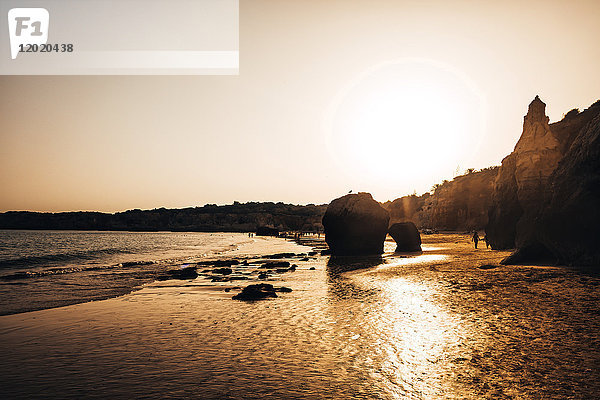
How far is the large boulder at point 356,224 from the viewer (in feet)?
116

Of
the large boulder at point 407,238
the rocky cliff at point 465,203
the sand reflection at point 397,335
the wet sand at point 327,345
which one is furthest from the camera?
the rocky cliff at point 465,203

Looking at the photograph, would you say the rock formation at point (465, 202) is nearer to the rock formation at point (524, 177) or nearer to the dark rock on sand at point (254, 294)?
the rock formation at point (524, 177)

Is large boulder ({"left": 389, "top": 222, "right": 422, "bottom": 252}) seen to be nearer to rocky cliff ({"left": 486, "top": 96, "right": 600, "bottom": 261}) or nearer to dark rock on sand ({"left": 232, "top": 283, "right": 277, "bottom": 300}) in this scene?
Answer: rocky cliff ({"left": 486, "top": 96, "right": 600, "bottom": 261})

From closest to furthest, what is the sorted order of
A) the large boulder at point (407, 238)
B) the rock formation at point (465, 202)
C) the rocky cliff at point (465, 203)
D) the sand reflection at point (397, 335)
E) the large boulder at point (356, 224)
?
the sand reflection at point (397, 335)
the large boulder at point (356, 224)
the large boulder at point (407, 238)
the rocky cliff at point (465, 203)
the rock formation at point (465, 202)

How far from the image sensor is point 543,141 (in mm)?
28391

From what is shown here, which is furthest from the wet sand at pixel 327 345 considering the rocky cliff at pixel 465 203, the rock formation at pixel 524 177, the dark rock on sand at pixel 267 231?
the dark rock on sand at pixel 267 231

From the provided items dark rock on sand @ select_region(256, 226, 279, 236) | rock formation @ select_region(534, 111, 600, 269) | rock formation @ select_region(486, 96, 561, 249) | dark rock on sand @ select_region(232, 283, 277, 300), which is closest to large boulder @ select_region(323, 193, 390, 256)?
rock formation @ select_region(486, 96, 561, 249)

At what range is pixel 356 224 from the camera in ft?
116

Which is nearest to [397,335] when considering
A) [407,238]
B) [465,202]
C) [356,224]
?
[356,224]

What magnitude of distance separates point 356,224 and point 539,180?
617 inches

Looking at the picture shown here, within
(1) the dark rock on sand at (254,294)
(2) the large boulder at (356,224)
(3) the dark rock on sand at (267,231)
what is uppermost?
(2) the large boulder at (356,224)

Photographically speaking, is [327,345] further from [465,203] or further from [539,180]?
[465,203]

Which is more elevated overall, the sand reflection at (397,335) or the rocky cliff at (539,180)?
the rocky cliff at (539,180)

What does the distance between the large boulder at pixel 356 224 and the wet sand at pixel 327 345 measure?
62.8ft
